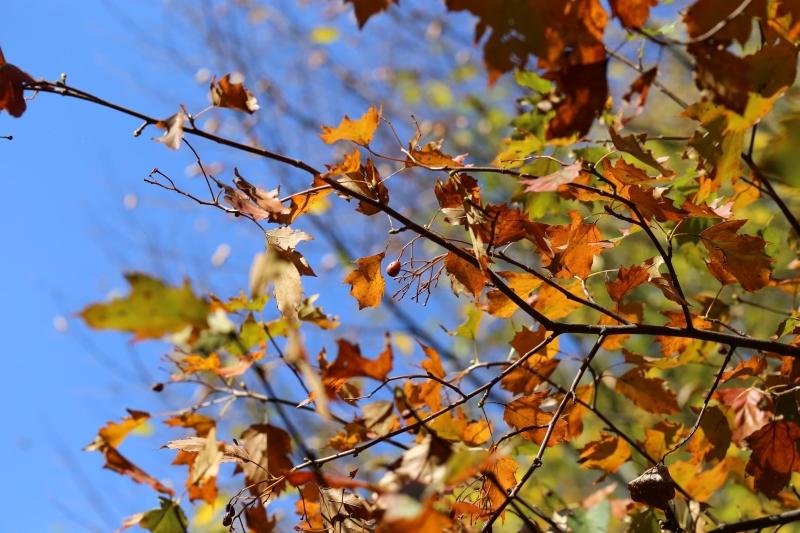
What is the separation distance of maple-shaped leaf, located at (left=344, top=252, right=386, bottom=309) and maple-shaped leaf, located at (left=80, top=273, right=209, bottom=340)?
506 mm

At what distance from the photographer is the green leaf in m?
1.18

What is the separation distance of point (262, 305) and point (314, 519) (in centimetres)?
37

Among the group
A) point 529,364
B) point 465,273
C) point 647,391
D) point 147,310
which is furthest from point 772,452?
point 147,310

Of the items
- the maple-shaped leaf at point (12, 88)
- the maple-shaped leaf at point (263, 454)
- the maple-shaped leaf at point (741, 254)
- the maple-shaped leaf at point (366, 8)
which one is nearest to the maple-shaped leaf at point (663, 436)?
the maple-shaped leaf at point (741, 254)

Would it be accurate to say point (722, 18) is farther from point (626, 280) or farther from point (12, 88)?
point (12, 88)

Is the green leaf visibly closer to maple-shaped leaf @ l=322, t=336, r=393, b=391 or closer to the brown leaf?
the brown leaf

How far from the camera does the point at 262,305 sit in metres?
1.20

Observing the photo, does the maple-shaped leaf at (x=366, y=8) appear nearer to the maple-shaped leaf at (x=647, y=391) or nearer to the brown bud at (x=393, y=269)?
the brown bud at (x=393, y=269)

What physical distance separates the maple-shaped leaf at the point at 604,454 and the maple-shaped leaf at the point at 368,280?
464 mm

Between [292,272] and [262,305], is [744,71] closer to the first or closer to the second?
[292,272]

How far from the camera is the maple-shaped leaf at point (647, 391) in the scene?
4.01ft

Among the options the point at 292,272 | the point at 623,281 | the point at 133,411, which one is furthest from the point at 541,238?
the point at 133,411

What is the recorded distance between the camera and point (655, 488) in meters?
0.94

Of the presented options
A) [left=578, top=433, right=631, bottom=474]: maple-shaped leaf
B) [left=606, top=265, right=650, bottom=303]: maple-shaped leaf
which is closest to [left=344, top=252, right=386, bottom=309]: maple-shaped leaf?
[left=606, top=265, right=650, bottom=303]: maple-shaped leaf
